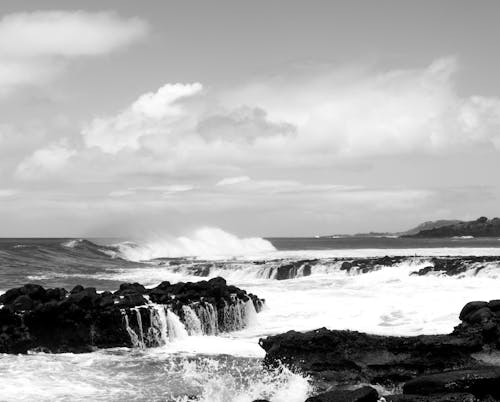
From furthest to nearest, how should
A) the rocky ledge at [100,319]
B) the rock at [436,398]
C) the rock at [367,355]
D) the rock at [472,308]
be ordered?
the rocky ledge at [100,319], the rock at [472,308], the rock at [367,355], the rock at [436,398]

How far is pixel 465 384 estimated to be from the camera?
30.5 ft

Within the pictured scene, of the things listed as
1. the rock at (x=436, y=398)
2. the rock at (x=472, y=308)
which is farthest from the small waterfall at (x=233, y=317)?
the rock at (x=436, y=398)

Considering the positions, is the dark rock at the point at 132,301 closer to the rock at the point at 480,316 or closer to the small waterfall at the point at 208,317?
the small waterfall at the point at 208,317

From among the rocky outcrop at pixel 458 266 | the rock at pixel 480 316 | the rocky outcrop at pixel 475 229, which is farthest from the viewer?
the rocky outcrop at pixel 475 229

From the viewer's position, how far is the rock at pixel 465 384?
925 centimetres

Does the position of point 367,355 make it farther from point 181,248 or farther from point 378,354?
point 181,248

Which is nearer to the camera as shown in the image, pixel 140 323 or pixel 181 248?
pixel 140 323

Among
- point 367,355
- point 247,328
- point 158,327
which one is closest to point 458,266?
point 247,328

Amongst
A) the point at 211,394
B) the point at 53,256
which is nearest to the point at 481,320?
the point at 211,394

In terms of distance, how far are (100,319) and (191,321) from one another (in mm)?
3127

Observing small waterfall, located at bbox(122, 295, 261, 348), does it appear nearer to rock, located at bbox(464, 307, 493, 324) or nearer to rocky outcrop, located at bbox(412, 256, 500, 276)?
rock, located at bbox(464, 307, 493, 324)

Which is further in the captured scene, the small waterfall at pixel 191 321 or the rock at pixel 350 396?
the small waterfall at pixel 191 321

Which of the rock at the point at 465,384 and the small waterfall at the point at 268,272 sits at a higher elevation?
the rock at the point at 465,384

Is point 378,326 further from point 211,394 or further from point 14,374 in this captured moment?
point 14,374
